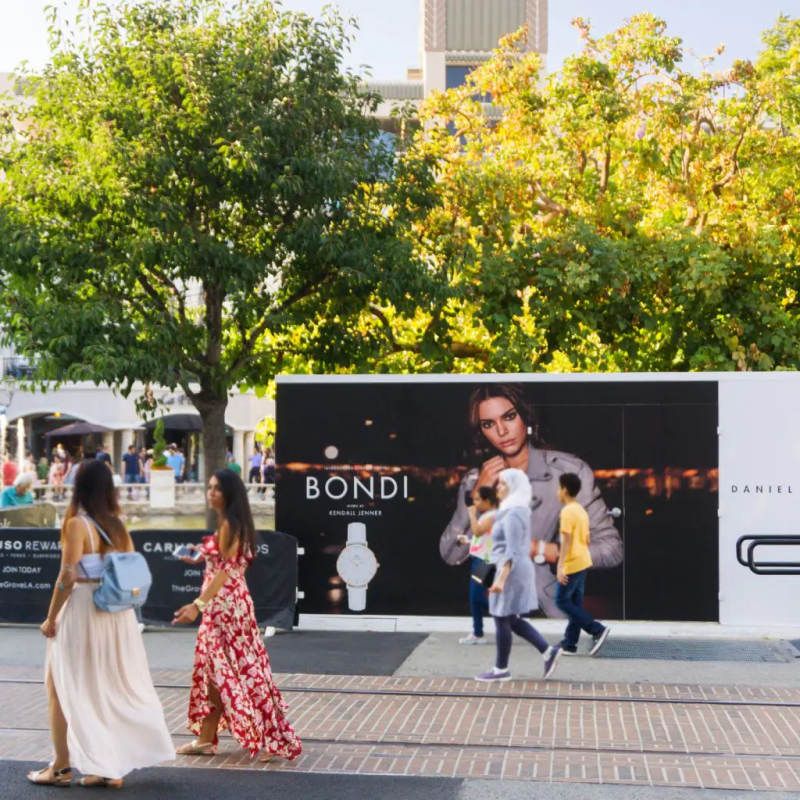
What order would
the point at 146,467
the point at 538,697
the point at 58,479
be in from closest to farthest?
the point at 538,697, the point at 58,479, the point at 146,467

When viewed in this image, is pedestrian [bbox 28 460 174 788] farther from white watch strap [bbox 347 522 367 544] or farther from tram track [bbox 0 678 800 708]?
white watch strap [bbox 347 522 367 544]

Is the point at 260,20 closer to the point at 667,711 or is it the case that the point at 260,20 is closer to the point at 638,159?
the point at 638,159

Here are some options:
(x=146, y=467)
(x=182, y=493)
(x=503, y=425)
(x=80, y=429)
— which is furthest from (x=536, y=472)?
(x=80, y=429)

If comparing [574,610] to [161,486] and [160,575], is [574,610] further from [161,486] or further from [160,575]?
[161,486]

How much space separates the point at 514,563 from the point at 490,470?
2790 mm

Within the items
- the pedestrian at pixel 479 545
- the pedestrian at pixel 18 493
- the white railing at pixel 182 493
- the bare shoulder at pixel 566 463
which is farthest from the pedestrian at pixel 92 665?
the white railing at pixel 182 493

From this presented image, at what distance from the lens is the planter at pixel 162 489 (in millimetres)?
26016

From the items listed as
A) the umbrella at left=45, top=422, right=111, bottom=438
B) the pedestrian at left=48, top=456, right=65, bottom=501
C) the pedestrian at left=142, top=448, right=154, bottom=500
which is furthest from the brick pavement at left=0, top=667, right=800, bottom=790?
the umbrella at left=45, top=422, right=111, bottom=438

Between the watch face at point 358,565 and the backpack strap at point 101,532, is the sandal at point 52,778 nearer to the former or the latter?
the backpack strap at point 101,532

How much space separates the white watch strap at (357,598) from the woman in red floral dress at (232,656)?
16.8 ft

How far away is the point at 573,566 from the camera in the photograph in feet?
34.7

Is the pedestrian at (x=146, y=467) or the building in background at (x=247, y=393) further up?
the building in background at (x=247, y=393)

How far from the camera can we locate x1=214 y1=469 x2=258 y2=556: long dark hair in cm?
694

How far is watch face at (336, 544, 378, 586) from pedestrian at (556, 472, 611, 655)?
2.30 meters
